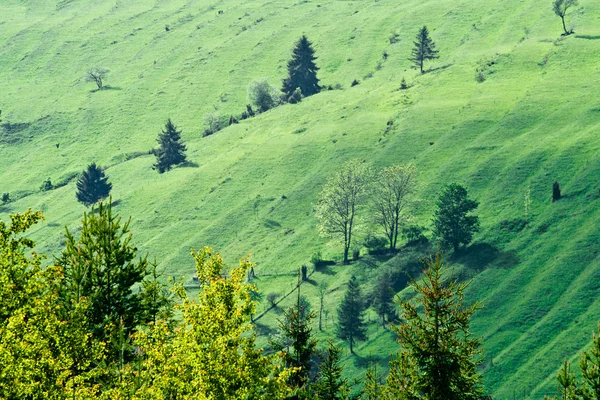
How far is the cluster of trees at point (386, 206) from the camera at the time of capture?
133m

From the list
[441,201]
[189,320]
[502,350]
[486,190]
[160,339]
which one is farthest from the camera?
[486,190]

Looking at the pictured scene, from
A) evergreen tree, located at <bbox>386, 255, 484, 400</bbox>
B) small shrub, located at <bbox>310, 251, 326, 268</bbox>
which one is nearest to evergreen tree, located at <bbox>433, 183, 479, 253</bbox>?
small shrub, located at <bbox>310, 251, 326, 268</bbox>

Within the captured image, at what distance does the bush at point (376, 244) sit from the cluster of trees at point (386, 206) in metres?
1.06

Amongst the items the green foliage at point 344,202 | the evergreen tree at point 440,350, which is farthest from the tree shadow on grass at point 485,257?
the evergreen tree at point 440,350

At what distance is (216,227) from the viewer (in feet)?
550

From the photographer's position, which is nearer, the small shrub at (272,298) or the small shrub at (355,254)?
the small shrub at (272,298)

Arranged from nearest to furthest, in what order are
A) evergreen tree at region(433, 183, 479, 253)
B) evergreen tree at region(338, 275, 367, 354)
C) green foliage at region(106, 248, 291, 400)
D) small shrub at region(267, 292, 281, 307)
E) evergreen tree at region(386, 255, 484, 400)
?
green foliage at region(106, 248, 291, 400), evergreen tree at region(386, 255, 484, 400), evergreen tree at region(338, 275, 367, 354), evergreen tree at region(433, 183, 479, 253), small shrub at region(267, 292, 281, 307)

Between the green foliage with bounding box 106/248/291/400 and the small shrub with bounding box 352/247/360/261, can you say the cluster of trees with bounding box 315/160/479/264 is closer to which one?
the small shrub with bounding box 352/247/360/261

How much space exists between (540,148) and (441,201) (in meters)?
30.4

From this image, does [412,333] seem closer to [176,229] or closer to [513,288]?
[513,288]

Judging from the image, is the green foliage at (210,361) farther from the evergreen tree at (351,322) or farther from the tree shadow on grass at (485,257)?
the tree shadow on grass at (485,257)

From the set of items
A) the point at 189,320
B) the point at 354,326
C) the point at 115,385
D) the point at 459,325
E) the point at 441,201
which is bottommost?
the point at 354,326

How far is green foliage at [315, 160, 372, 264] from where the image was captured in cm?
14988

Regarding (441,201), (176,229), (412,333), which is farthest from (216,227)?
(412,333)
